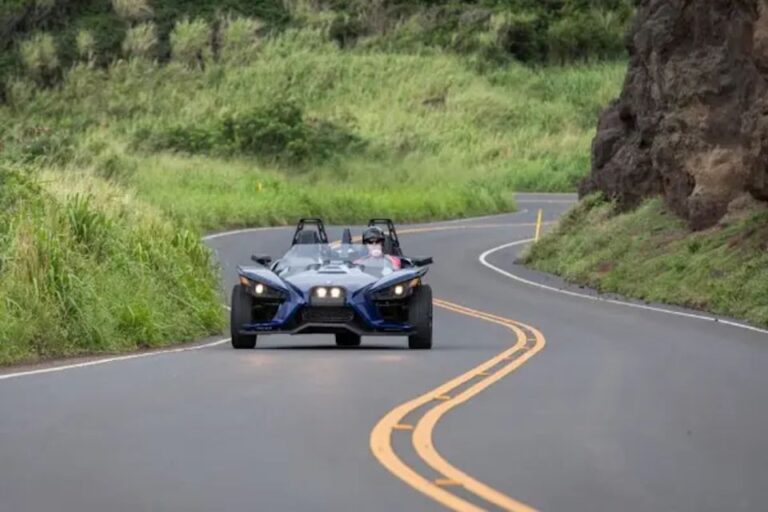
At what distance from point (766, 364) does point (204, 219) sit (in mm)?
44086

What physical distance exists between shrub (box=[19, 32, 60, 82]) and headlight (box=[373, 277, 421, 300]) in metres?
92.4

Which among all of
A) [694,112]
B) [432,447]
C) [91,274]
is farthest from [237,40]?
[432,447]

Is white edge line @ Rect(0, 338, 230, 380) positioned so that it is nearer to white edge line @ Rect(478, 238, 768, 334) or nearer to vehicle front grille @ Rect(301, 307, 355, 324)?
vehicle front grille @ Rect(301, 307, 355, 324)

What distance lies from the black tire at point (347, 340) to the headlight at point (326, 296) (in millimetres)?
2237

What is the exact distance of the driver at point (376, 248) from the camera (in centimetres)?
2617

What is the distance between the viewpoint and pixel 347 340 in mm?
26641

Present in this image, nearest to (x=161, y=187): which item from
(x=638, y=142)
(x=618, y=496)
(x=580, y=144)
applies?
(x=638, y=142)

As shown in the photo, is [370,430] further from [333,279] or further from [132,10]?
[132,10]

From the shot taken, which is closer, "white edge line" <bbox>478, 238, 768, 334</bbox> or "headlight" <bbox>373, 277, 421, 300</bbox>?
"headlight" <bbox>373, 277, 421, 300</bbox>

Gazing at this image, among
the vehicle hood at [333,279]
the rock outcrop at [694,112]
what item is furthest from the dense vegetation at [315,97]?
the vehicle hood at [333,279]

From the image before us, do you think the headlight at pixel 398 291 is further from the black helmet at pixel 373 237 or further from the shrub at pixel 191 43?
the shrub at pixel 191 43

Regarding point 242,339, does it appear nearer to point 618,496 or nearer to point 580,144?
point 618,496

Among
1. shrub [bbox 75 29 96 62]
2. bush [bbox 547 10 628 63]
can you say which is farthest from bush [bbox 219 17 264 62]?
bush [bbox 547 10 628 63]

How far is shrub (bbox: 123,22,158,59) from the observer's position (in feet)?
390
